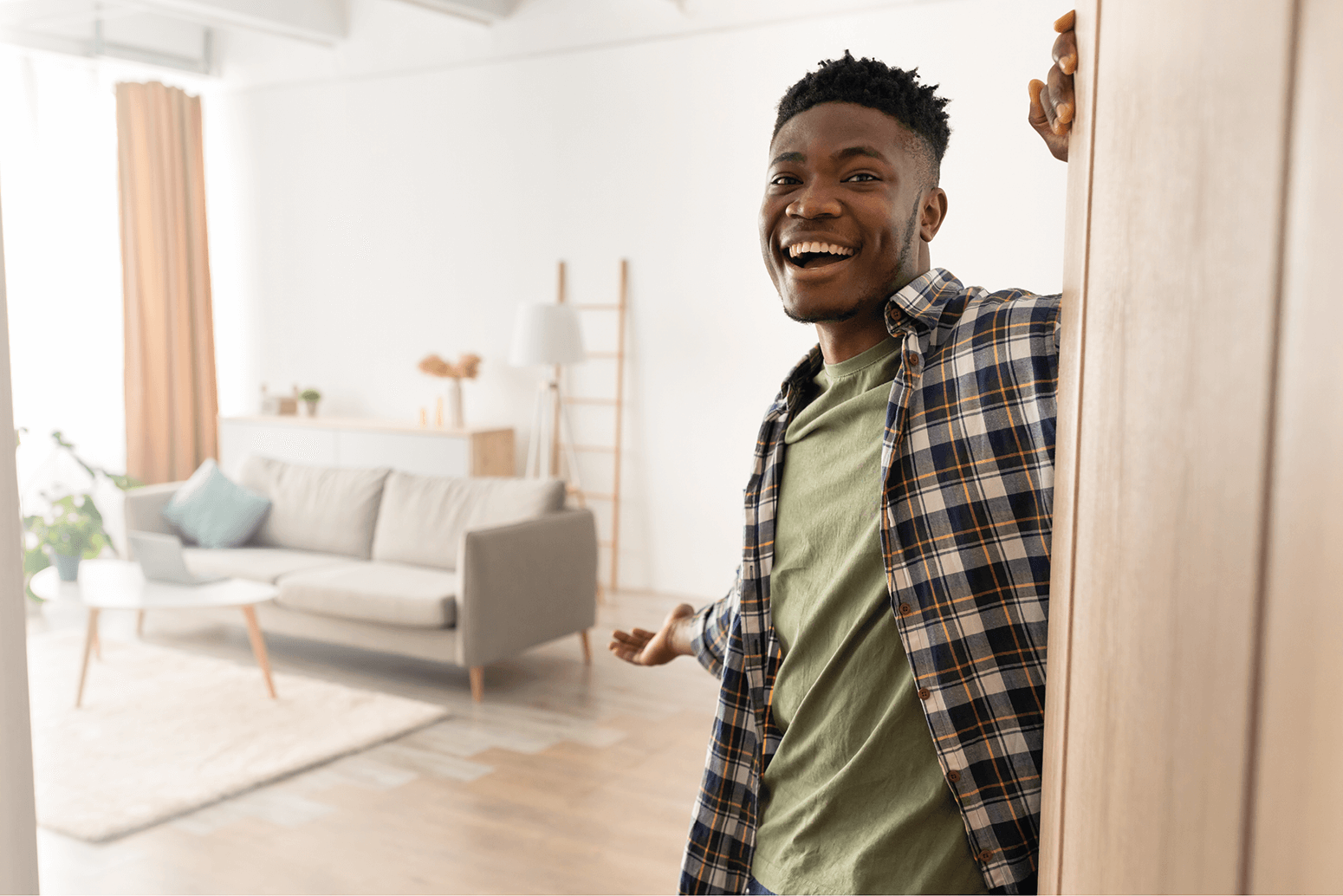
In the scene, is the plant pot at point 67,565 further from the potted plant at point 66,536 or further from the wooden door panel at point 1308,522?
the wooden door panel at point 1308,522

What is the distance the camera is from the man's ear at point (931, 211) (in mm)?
1207

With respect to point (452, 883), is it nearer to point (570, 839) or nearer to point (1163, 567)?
point (570, 839)

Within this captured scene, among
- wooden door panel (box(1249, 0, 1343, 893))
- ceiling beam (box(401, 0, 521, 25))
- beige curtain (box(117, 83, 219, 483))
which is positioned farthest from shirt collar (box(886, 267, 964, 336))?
beige curtain (box(117, 83, 219, 483))

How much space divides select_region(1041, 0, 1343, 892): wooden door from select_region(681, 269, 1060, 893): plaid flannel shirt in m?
0.42

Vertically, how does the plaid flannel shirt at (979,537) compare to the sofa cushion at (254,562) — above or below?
above

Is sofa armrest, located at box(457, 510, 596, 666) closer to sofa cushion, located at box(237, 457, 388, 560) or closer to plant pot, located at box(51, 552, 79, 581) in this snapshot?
sofa cushion, located at box(237, 457, 388, 560)

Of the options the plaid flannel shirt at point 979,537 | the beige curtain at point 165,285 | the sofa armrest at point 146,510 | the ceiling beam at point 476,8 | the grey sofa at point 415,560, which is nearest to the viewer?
the plaid flannel shirt at point 979,537

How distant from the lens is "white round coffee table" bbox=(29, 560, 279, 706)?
4.28 m

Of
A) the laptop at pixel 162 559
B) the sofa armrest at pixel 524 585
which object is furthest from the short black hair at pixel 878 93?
the laptop at pixel 162 559

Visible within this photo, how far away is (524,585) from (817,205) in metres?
3.62

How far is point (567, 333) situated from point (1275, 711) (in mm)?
5760

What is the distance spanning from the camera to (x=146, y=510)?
5.53m

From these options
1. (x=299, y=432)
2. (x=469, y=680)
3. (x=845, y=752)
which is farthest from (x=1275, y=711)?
(x=299, y=432)

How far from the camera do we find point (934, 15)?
17.3 ft
